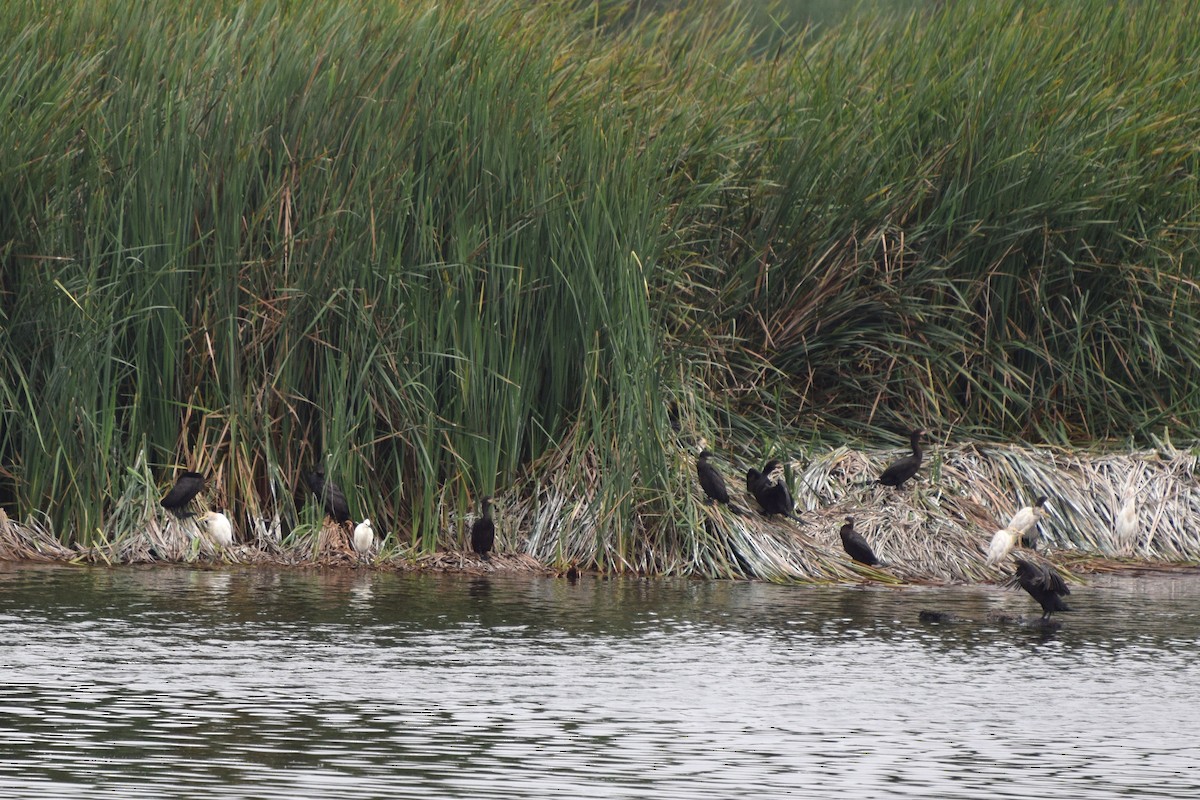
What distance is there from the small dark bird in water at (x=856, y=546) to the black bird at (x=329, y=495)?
2457 mm

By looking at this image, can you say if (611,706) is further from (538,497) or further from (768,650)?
(538,497)

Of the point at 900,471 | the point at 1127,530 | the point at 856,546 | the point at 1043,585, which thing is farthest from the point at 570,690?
the point at 1127,530

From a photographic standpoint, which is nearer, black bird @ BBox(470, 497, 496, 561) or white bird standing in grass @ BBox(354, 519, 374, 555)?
white bird standing in grass @ BBox(354, 519, 374, 555)

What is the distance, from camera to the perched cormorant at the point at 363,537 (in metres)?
10.1

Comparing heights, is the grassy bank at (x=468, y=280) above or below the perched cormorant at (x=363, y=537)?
above

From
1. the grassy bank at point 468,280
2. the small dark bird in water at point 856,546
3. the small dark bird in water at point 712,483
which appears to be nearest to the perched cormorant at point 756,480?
the small dark bird in water at point 712,483

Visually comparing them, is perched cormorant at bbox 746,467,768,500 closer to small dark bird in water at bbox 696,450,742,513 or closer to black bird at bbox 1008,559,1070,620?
small dark bird in water at bbox 696,450,742,513

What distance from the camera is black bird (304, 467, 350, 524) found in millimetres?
10227

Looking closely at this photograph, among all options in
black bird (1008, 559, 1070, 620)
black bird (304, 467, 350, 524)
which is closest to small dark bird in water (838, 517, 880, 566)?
black bird (1008, 559, 1070, 620)

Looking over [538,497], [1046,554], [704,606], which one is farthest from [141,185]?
[1046,554]

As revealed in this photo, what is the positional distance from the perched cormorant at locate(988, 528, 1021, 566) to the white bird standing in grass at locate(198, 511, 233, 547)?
377cm

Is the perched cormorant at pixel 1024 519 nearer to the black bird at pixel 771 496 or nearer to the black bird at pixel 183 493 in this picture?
the black bird at pixel 771 496

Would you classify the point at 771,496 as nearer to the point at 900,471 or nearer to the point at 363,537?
the point at 900,471

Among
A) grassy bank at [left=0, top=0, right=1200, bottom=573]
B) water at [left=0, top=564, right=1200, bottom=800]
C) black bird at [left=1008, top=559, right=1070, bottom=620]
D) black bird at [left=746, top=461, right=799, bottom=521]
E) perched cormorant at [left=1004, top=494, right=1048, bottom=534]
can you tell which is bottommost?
water at [left=0, top=564, right=1200, bottom=800]
